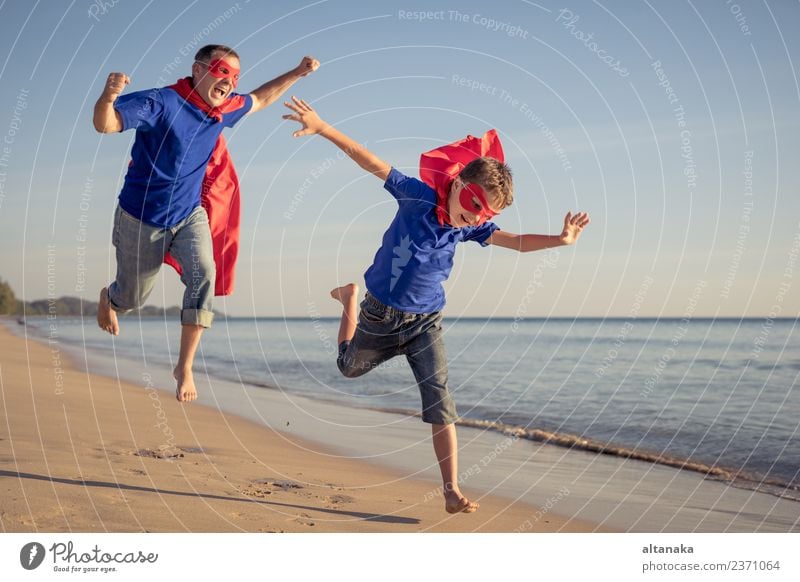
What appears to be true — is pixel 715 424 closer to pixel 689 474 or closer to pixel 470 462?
pixel 689 474

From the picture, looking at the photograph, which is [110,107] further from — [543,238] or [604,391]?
[604,391]

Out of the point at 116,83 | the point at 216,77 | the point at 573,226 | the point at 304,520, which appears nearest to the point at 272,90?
the point at 216,77

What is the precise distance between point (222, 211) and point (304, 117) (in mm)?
1344

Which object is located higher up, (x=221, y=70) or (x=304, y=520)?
(x=221, y=70)

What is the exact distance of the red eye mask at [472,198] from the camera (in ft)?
17.6

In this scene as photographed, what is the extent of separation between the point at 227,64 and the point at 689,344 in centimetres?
2436

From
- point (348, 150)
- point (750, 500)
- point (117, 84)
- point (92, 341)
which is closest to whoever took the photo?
point (117, 84)

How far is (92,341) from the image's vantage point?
23062 millimetres

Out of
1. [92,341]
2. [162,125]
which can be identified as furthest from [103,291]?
[92,341]

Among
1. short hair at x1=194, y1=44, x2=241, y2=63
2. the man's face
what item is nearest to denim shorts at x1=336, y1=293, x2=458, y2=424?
the man's face

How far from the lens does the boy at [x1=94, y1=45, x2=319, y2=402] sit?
5.43 m

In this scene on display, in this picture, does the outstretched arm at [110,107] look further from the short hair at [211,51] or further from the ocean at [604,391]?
the ocean at [604,391]

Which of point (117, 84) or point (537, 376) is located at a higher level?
point (117, 84)
